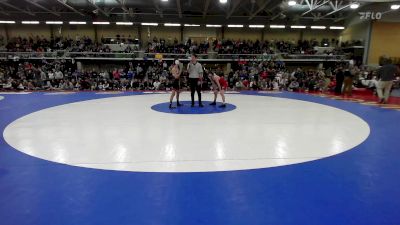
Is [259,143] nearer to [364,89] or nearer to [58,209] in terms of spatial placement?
[58,209]

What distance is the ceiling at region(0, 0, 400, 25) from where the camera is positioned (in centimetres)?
1917

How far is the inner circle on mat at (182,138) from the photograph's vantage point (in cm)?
380

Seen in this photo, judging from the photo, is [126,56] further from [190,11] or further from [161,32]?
[190,11]

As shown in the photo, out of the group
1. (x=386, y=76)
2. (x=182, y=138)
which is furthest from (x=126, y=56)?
(x=182, y=138)

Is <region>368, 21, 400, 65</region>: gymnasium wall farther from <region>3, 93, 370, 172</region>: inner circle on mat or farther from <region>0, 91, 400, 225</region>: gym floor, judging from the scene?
<region>0, 91, 400, 225</region>: gym floor

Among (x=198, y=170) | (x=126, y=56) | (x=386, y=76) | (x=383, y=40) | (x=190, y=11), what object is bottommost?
(x=198, y=170)

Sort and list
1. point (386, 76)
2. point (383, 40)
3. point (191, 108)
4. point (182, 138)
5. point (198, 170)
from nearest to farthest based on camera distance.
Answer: point (198, 170) < point (182, 138) < point (191, 108) < point (386, 76) < point (383, 40)

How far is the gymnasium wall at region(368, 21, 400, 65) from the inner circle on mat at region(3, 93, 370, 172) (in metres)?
18.2

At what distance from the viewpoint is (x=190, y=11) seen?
22188 mm

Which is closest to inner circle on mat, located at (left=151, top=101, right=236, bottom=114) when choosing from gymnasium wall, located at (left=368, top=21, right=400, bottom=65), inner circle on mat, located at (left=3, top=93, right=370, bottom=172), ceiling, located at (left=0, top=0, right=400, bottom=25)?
inner circle on mat, located at (left=3, top=93, right=370, bottom=172)

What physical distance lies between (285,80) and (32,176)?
45.6 ft

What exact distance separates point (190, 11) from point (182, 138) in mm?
19272

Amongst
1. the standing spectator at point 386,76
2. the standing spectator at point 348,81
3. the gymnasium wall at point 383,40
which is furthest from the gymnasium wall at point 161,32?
the standing spectator at point 386,76

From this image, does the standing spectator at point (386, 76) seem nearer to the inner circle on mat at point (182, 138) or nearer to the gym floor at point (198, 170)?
the inner circle on mat at point (182, 138)
